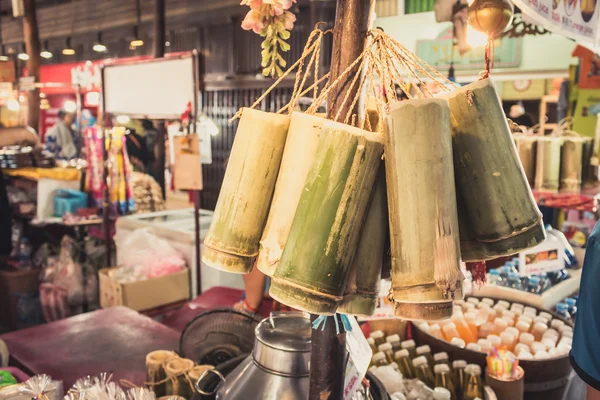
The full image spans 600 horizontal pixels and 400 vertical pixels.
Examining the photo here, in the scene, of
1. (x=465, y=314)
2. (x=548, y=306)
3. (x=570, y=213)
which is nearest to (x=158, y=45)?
(x=465, y=314)

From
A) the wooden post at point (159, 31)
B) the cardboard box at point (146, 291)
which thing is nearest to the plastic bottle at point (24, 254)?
the cardboard box at point (146, 291)

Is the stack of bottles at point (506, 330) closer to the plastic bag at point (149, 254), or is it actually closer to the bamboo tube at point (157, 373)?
the bamboo tube at point (157, 373)

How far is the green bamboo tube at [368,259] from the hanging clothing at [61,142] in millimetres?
10807

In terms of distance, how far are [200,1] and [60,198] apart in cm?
422

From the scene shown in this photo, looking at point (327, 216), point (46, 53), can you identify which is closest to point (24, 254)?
point (327, 216)

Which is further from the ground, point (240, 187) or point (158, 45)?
point (158, 45)

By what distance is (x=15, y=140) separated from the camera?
6031mm

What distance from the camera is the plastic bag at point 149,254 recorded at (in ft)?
16.9

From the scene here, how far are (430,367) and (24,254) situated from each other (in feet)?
18.8

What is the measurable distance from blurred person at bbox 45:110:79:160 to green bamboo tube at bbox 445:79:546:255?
35.7 ft

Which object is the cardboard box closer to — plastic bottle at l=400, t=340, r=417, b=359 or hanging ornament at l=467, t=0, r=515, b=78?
plastic bottle at l=400, t=340, r=417, b=359

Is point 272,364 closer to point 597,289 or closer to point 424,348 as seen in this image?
point 597,289

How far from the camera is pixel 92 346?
272 cm

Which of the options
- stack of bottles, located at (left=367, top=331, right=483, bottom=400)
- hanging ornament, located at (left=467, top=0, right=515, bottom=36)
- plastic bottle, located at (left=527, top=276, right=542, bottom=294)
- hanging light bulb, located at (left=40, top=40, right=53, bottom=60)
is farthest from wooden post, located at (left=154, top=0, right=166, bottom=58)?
hanging light bulb, located at (left=40, top=40, right=53, bottom=60)
